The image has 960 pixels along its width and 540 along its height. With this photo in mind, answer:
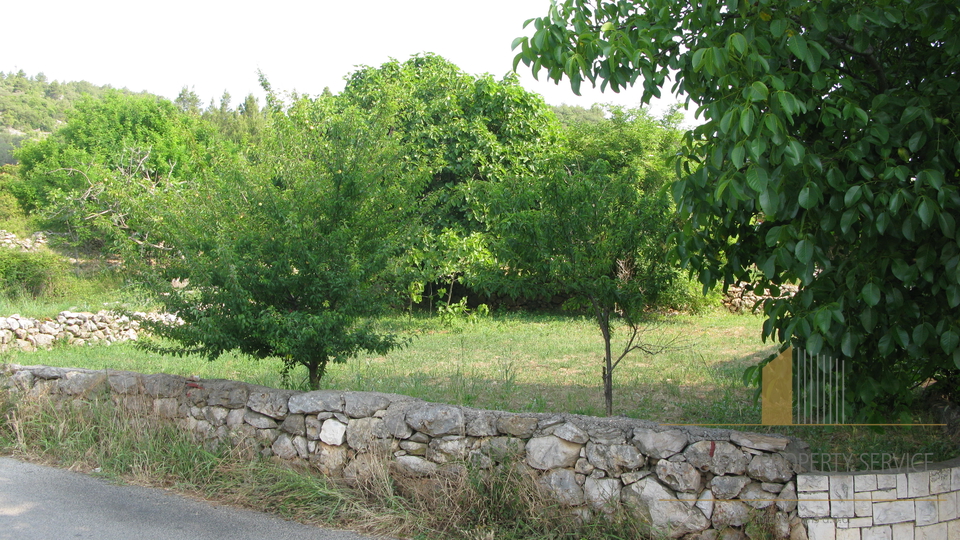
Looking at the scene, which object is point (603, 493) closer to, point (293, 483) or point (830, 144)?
point (293, 483)

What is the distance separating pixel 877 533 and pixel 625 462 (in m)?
1.52

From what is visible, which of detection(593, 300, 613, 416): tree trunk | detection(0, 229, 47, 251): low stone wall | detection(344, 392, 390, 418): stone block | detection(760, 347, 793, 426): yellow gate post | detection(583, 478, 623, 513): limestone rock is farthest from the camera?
detection(0, 229, 47, 251): low stone wall

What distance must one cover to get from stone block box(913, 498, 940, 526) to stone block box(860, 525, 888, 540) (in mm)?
223

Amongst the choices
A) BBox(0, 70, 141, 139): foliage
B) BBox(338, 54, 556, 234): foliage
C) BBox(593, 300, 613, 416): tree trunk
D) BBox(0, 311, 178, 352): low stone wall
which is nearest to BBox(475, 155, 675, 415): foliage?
BBox(593, 300, 613, 416): tree trunk

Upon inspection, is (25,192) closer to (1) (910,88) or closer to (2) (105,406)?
(2) (105,406)

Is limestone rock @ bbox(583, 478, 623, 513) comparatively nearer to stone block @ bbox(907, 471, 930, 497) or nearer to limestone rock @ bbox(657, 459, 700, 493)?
limestone rock @ bbox(657, 459, 700, 493)

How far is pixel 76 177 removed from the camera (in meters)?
23.5

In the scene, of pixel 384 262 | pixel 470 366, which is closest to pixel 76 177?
pixel 470 366

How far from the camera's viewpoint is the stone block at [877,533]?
4.12 meters

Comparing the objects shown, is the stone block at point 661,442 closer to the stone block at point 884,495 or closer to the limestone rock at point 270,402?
the stone block at point 884,495

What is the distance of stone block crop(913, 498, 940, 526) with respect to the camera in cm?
420

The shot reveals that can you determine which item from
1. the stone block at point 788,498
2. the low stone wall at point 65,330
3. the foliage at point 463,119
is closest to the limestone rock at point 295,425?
the stone block at point 788,498

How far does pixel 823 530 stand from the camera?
4.13 metres

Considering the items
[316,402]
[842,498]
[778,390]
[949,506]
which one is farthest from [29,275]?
[949,506]
